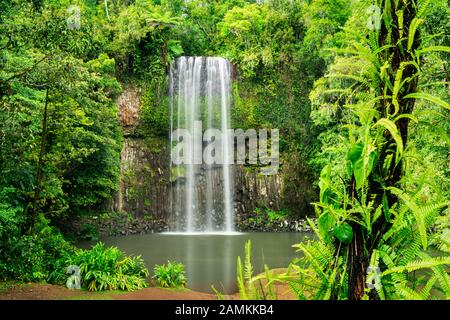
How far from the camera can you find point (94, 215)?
1767cm

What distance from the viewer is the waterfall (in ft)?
68.3

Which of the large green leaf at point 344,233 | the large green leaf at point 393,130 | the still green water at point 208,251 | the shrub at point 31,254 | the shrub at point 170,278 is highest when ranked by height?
the large green leaf at point 393,130

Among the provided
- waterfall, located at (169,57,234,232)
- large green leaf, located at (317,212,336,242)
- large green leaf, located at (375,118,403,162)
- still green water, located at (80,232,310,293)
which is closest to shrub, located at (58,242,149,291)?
still green water, located at (80,232,310,293)

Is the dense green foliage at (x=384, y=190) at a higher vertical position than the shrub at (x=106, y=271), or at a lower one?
higher

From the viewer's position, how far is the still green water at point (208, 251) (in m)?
10.1

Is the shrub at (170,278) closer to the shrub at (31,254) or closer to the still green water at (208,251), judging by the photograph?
the still green water at (208,251)

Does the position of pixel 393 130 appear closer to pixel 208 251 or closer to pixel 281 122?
pixel 208 251

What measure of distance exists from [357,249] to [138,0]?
77.9 ft

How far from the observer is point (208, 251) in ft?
45.8

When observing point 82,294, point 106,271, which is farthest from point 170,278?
point 82,294

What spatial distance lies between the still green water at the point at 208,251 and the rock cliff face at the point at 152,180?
2.21 m

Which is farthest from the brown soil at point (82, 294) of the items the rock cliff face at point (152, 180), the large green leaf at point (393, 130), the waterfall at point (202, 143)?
the waterfall at point (202, 143)
